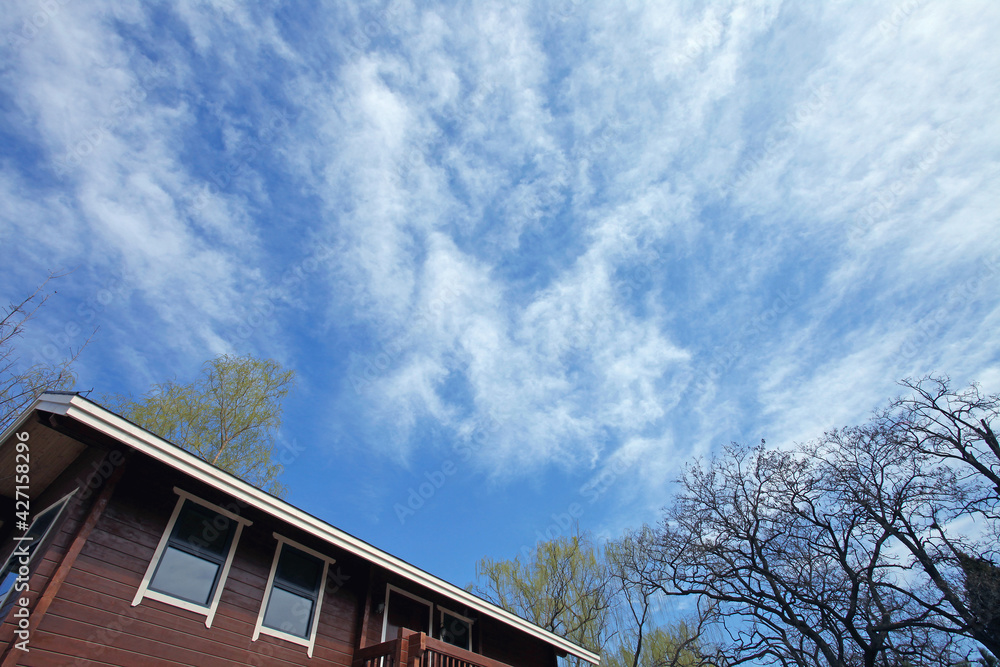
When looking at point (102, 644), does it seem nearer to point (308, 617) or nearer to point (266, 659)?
point (266, 659)

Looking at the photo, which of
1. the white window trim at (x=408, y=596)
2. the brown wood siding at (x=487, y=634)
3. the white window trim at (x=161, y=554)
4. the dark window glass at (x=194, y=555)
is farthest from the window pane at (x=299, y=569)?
the white window trim at (x=408, y=596)

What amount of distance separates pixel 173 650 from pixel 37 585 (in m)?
1.71

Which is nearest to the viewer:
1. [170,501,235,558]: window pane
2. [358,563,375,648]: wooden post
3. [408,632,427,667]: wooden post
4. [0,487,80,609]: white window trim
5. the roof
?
[0,487,80,609]: white window trim

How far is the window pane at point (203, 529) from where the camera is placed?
6636 mm

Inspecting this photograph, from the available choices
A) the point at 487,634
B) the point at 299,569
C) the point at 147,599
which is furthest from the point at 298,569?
the point at 487,634

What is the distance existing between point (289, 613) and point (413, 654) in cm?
210

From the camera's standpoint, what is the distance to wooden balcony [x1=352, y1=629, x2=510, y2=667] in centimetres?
695

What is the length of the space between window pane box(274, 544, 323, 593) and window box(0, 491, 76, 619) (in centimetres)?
297

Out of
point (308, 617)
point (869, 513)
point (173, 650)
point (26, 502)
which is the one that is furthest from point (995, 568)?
point (26, 502)

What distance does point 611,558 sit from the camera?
75.4ft

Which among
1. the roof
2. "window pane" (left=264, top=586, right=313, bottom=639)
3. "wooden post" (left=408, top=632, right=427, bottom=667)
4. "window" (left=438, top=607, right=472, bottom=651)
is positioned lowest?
"wooden post" (left=408, top=632, right=427, bottom=667)

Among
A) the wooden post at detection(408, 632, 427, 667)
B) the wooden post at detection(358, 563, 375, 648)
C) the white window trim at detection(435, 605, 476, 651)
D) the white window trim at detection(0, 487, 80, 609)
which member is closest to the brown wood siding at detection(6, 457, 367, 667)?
the wooden post at detection(358, 563, 375, 648)

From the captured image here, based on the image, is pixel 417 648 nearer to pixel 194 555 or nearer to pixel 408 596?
pixel 408 596

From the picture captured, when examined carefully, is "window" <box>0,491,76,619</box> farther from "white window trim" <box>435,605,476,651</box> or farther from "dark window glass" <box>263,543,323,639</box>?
"white window trim" <box>435,605,476,651</box>
